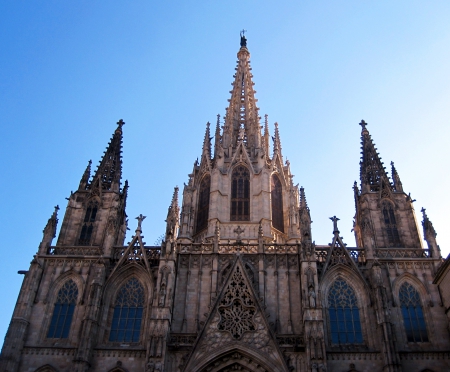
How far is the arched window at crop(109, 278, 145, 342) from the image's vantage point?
27438 mm

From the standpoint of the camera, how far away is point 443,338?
2659cm

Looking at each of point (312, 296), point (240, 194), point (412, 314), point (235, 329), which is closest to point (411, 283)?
point (412, 314)

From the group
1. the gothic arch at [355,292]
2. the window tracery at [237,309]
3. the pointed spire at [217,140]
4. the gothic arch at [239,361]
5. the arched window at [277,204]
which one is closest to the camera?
the gothic arch at [239,361]

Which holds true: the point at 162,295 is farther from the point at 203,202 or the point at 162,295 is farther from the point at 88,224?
the point at 203,202

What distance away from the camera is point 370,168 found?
3603 centimetres

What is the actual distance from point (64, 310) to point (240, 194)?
15.1 m

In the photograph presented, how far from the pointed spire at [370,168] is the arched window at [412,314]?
8.02 m

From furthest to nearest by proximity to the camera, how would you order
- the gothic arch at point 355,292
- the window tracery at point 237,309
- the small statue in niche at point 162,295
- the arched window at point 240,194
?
the arched window at point 240,194
the gothic arch at point 355,292
the small statue in niche at point 162,295
the window tracery at point 237,309

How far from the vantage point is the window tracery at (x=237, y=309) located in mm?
25859

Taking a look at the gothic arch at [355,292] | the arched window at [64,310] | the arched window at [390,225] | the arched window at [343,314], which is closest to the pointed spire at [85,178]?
the arched window at [64,310]

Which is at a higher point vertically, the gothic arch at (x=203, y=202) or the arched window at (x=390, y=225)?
the gothic arch at (x=203, y=202)

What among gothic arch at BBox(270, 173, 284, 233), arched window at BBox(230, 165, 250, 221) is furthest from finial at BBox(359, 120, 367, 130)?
arched window at BBox(230, 165, 250, 221)

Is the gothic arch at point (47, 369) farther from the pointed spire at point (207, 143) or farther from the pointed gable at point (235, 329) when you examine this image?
the pointed spire at point (207, 143)

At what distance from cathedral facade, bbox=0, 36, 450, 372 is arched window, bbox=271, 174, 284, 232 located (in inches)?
54.7
